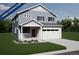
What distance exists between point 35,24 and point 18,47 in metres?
1.34

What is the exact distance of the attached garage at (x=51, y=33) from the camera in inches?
606

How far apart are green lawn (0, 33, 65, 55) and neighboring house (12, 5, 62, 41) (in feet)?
1.13

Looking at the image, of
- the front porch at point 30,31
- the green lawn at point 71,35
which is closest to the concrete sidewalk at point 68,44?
the green lawn at point 71,35

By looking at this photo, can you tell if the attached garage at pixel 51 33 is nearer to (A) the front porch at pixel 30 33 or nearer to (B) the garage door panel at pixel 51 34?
(B) the garage door panel at pixel 51 34

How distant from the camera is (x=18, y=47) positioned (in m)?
14.8

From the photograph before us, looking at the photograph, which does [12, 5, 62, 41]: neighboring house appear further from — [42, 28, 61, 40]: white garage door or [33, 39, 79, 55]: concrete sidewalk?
[33, 39, 79, 55]: concrete sidewalk

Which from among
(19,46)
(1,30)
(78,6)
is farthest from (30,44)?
(78,6)

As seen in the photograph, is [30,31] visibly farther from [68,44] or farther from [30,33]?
[68,44]

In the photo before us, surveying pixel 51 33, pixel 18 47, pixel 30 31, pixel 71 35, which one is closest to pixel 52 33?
pixel 51 33

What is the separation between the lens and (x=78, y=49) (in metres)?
15.0

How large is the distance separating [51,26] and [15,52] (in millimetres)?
2099

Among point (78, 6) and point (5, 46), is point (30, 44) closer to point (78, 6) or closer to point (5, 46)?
point (5, 46)

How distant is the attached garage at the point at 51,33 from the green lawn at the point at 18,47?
1.43ft
